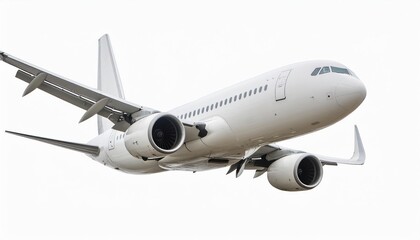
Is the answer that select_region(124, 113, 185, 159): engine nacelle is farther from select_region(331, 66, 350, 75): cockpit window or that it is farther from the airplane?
select_region(331, 66, 350, 75): cockpit window

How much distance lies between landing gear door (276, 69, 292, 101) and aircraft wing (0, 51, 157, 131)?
4809mm

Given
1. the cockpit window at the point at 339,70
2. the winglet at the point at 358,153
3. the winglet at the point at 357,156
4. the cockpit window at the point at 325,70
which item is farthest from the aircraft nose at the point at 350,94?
the winglet at the point at 358,153

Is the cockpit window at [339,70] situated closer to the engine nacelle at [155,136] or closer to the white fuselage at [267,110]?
the white fuselage at [267,110]

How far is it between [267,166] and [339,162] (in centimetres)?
402

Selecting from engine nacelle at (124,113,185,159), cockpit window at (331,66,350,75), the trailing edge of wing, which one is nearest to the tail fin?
the trailing edge of wing

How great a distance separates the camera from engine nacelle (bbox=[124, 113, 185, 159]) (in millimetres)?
25694

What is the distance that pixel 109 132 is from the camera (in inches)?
1278

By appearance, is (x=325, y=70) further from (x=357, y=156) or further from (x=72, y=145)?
(x=72, y=145)

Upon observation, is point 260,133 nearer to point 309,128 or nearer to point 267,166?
point 309,128

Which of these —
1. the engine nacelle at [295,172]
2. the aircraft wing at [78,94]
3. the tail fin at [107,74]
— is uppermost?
the tail fin at [107,74]

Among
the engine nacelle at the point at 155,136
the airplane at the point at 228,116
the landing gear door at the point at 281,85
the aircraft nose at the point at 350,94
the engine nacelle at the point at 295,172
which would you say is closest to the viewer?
the aircraft nose at the point at 350,94

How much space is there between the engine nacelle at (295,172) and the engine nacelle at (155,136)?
633 cm

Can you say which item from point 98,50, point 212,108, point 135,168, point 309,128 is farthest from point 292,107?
point 98,50

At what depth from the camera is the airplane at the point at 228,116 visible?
24.7m
